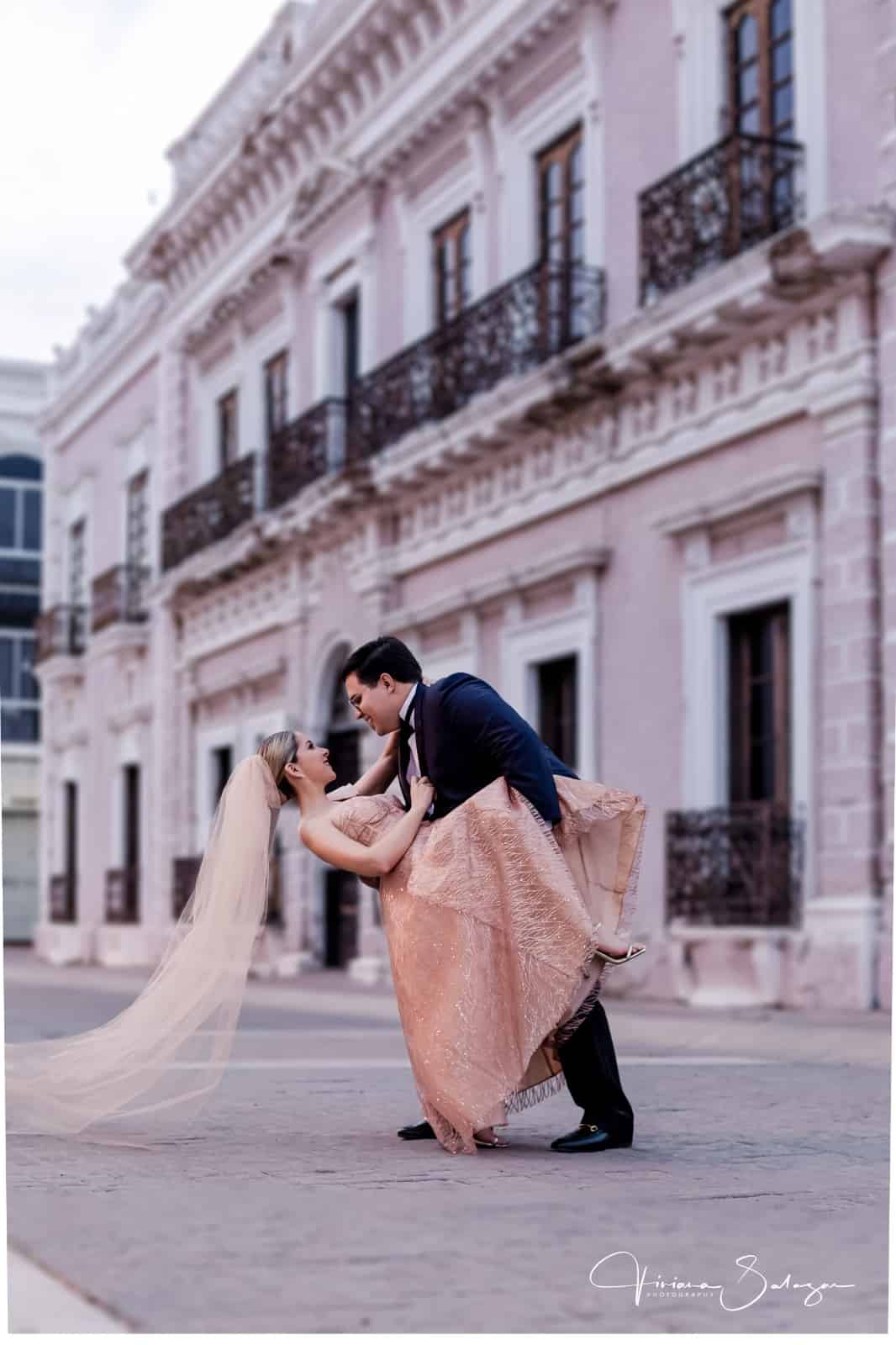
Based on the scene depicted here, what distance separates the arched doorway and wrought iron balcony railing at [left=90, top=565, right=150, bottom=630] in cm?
677

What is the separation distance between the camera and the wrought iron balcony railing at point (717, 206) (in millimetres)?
13383

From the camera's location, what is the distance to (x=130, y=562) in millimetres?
29125

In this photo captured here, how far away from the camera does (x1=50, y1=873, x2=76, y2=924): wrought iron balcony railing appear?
1196 inches

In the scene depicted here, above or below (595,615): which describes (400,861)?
below

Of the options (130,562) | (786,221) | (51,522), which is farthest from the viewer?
(51,522)

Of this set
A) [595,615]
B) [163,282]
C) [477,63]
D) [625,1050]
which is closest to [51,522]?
[163,282]

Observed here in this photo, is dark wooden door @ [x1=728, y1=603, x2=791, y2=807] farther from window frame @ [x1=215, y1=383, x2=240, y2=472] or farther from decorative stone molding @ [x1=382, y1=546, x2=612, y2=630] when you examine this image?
window frame @ [x1=215, y1=383, x2=240, y2=472]

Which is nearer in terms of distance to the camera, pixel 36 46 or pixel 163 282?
pixel 36 46

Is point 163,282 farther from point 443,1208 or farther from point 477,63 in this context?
point 443,1208

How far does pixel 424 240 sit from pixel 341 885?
6459mm

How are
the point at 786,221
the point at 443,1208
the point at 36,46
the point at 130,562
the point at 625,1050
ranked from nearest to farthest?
the point at 443,1208
the point at 36,46
the point at 625,1050
the point at 786,221
the point at 130,562

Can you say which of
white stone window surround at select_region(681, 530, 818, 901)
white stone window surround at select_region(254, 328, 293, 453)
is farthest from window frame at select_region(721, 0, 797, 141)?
white stone window surround at select_region(254, 328, 293, 453)

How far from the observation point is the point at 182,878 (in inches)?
997

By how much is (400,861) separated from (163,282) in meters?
22.2
